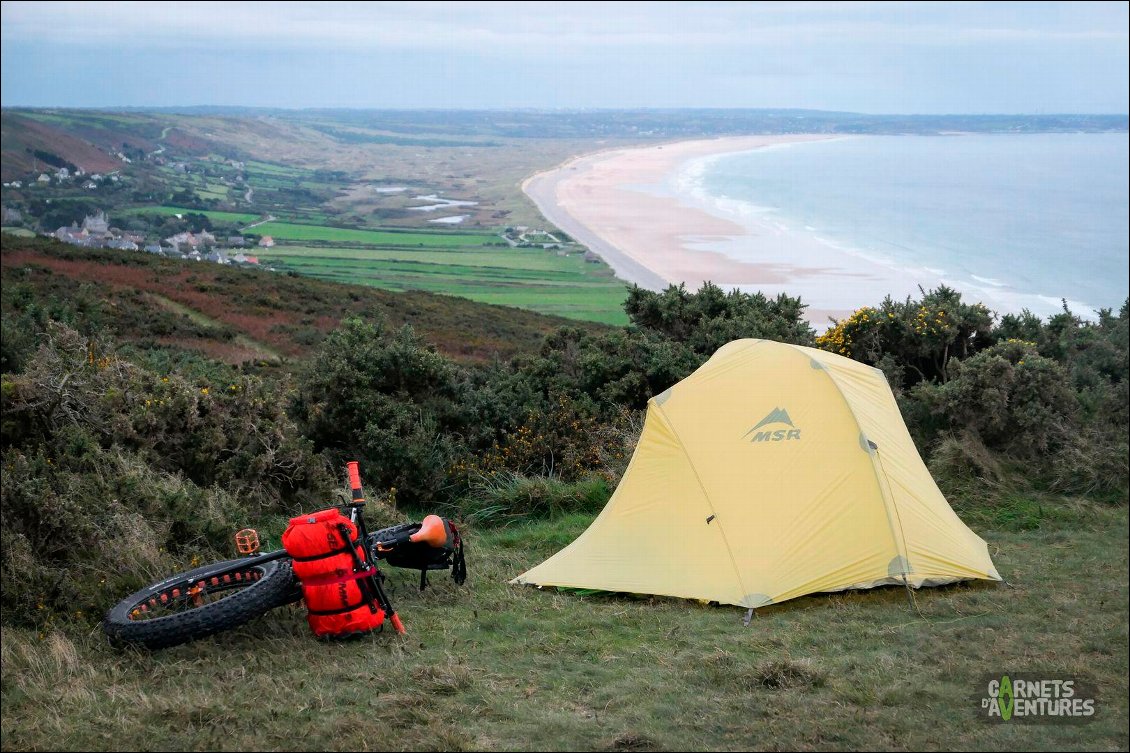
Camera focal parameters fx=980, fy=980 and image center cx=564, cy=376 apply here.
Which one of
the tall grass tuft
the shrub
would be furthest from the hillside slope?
the shrub

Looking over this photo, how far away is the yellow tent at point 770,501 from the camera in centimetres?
754

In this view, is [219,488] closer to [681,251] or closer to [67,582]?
[67,582]

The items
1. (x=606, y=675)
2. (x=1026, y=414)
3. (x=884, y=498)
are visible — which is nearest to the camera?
(x=606, y=675)

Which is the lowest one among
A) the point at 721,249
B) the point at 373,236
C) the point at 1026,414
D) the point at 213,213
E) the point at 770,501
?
the point at 770,501

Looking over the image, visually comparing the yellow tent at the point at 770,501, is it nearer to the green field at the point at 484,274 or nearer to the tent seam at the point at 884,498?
the tent seam at the point at 884,498

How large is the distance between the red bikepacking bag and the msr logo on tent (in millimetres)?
3534

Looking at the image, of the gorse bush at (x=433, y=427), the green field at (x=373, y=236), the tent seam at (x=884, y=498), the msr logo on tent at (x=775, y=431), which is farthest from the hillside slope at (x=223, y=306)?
the green field at (x=373, y=236)

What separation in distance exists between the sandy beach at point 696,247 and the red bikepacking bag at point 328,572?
97.2 ft

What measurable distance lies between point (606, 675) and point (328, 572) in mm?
1952

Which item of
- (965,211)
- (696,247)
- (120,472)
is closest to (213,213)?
(696,247)

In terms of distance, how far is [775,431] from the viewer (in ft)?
27.1

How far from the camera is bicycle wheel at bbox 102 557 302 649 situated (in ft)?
19.7

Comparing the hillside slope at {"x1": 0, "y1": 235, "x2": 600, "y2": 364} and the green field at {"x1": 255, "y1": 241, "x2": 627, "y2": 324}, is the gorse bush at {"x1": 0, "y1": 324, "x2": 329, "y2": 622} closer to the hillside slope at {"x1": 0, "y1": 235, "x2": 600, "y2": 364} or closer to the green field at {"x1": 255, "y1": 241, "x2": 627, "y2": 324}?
the hillside slope at {"x1": 0, "y1": 235, "x2": 600, "y2": 364}

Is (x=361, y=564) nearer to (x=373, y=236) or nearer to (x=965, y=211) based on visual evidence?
(x=965, y=211)
